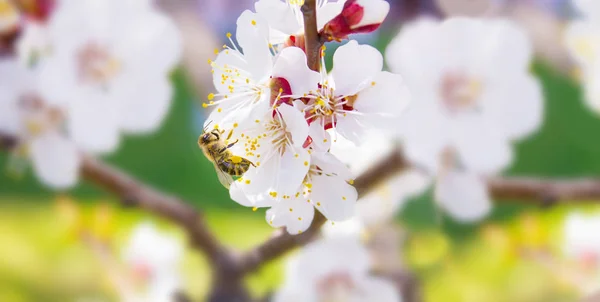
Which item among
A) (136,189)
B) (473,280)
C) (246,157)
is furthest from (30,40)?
(473,280)

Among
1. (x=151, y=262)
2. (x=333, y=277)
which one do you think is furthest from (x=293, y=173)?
(x=151, y=262)

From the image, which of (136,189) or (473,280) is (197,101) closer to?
(136,189)

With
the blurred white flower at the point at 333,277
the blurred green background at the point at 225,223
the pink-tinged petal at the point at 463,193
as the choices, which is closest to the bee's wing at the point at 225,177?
the blurred white flower at the point at 333,277

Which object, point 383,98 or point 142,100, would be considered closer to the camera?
point 383,98

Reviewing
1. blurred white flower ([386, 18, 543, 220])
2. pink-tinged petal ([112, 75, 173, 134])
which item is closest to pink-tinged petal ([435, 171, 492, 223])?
blurred white flower ([386, 18, 543, 220])

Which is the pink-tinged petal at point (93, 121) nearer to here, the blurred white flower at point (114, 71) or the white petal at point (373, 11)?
the blurred white flower at point (114, 71)

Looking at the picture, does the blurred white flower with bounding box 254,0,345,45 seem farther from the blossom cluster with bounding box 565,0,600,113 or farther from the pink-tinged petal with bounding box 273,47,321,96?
the blossom cluster with bounding box 565,0,600,113

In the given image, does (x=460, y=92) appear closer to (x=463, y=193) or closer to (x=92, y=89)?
(x=463, y=193)
